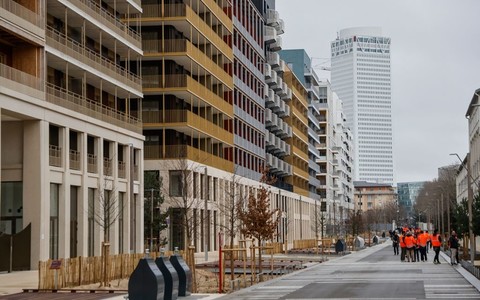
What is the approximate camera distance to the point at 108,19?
5672 centimetres

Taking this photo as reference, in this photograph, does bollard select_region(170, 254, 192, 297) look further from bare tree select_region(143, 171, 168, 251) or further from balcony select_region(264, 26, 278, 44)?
balcony select_region(264, 26, 278, 44)

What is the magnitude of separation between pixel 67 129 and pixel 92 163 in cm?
515

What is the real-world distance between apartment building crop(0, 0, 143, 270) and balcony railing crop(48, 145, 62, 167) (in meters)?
0.06

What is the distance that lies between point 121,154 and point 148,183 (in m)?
7.65

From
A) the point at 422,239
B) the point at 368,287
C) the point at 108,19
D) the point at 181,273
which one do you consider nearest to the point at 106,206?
the point at 108,19

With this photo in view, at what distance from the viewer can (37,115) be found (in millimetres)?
44000

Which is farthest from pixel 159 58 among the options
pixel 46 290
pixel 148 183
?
pixel 46 290

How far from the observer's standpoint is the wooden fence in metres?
29.9

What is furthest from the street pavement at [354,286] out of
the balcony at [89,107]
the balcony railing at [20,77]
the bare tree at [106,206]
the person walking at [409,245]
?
the person walking at [409,245]

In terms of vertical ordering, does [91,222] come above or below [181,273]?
above

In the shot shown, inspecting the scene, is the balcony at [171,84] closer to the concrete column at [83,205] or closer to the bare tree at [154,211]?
the bare tree at [154,211]

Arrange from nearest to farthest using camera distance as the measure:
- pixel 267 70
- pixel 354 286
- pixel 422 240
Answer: pixel 354 286 < pixel 422 240 < pixel 267 70

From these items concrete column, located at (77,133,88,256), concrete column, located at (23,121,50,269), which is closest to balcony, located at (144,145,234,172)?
concrete column, located at (77,133,88,256)

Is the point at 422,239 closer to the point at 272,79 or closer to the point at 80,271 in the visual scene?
the point at 80,271
